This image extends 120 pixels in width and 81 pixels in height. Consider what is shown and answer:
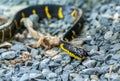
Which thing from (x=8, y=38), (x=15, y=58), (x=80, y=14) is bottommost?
(x=15, y=58)

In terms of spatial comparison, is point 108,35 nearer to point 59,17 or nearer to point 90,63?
point 90,63

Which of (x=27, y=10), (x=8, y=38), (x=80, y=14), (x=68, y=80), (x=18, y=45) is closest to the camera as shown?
(x=68, y=80)

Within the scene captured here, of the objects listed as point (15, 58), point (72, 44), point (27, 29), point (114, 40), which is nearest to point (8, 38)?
point (27, 29)

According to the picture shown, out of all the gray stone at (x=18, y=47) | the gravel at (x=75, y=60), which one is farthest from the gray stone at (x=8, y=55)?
the gray stone at (x=18, y=47)

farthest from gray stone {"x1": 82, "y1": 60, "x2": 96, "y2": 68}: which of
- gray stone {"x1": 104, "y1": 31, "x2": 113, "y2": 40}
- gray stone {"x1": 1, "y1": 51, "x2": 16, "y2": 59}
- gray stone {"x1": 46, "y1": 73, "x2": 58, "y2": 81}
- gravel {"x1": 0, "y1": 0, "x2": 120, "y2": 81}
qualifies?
gray stone {"x1": 1, "y1": 51, "x2": 16, "y2": 59}

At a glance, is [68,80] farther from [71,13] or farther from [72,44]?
[71,13]

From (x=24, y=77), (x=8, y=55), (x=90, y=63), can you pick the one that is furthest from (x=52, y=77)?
(x=8, y=55)

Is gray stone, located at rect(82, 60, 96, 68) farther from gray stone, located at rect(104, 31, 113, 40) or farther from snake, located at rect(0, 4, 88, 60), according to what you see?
gray stone, located at rect(104, 31, 113, 40)
